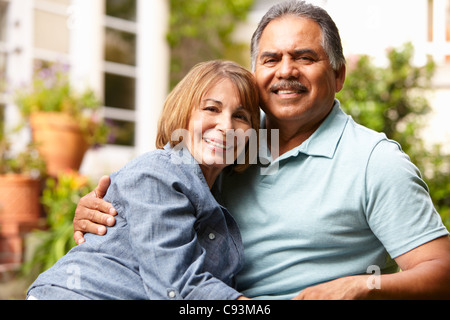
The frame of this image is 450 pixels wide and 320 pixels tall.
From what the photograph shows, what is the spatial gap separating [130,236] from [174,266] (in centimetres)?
14

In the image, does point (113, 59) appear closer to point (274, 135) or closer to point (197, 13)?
point (197, 13)

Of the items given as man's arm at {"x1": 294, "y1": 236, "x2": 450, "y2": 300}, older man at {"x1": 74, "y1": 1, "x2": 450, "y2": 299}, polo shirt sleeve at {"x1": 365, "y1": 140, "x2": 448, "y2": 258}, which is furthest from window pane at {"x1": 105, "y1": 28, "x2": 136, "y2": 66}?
man's arm at {"x1": 294, "y1": 236, "x2": 450, "y2": 300}

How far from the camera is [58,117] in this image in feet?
11.0

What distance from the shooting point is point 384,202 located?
1.20 metres

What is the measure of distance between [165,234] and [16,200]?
2334 mm

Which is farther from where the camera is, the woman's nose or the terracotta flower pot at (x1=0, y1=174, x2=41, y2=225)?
the terracotta flower pot at (x1=0, y1=174, x2=41, y2=225)

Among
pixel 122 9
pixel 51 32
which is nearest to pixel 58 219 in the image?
pixel 51 32

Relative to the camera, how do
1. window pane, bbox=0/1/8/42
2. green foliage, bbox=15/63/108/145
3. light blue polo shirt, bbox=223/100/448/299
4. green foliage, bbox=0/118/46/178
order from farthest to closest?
1. window pane, bbox=0/1/8/42
2. green foliage, bbox=15/63/108/145
3. green foliage, bbox=0/118/46/178
4. light blue polo shirt, bbox=223/100/448/299

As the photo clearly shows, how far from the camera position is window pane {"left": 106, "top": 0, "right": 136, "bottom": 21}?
4.27 metres

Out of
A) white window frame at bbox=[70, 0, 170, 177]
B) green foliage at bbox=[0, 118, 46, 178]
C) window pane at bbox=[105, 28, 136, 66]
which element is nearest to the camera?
green foliage at bbox=[0, 118, 46, 178]

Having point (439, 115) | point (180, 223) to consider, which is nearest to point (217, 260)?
point (180, 223)

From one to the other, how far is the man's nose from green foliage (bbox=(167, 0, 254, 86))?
325 cm

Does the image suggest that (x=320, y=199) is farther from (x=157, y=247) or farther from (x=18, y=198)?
(x=18, y=198)

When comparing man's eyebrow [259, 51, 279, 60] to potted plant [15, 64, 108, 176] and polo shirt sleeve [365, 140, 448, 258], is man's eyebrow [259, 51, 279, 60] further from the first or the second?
potted plant [15, 64, 108, 176]
